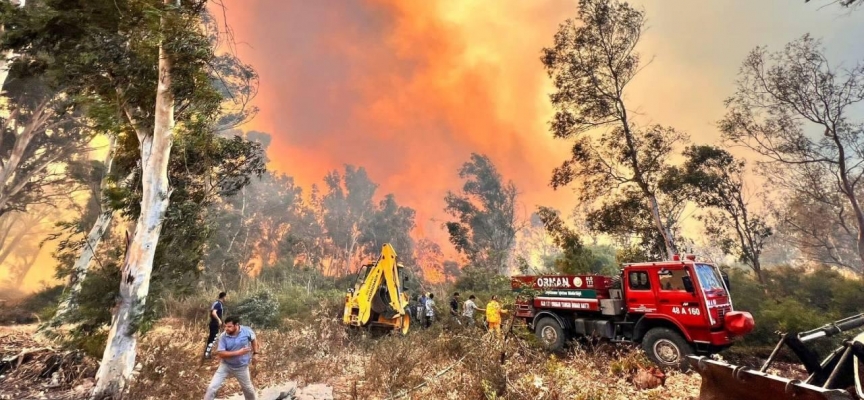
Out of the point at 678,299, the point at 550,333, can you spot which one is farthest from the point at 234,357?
the point at 678,299

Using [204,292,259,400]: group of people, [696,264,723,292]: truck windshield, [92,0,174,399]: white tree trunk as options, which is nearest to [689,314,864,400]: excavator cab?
[696,264,723,292]: truck windshield

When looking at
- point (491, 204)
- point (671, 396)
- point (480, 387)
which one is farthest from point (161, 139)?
point (491, 204)

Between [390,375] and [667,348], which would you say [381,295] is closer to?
[390,375]

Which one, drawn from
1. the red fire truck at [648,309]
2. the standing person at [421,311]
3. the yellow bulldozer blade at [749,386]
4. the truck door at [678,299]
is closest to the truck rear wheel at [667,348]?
the red fire truck at [648,309]

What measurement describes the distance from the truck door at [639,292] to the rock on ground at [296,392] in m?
7.24

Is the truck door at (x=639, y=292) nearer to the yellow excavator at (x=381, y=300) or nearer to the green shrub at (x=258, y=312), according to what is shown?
the yellow excavator at (x=381, y=300)

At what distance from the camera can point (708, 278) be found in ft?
27.3

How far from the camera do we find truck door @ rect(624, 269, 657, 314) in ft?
28.2

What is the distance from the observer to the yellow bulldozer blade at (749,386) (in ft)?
9.71

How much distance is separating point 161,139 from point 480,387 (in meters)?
7.23

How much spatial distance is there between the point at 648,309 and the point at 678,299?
69 centimetres

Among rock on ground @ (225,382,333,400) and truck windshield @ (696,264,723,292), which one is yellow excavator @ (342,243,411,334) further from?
truck windshield @ (696,264,723,292)

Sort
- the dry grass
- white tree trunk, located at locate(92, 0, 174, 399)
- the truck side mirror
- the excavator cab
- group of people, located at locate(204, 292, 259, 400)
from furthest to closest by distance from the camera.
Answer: the truck side mirror → white tree trunk, located at locate(92, 0, 174, 399) → the dry grass → group of people, located at locate(204, 292, 259, 400) → the excavator cab

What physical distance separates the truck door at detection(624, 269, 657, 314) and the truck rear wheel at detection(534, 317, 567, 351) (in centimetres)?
194
